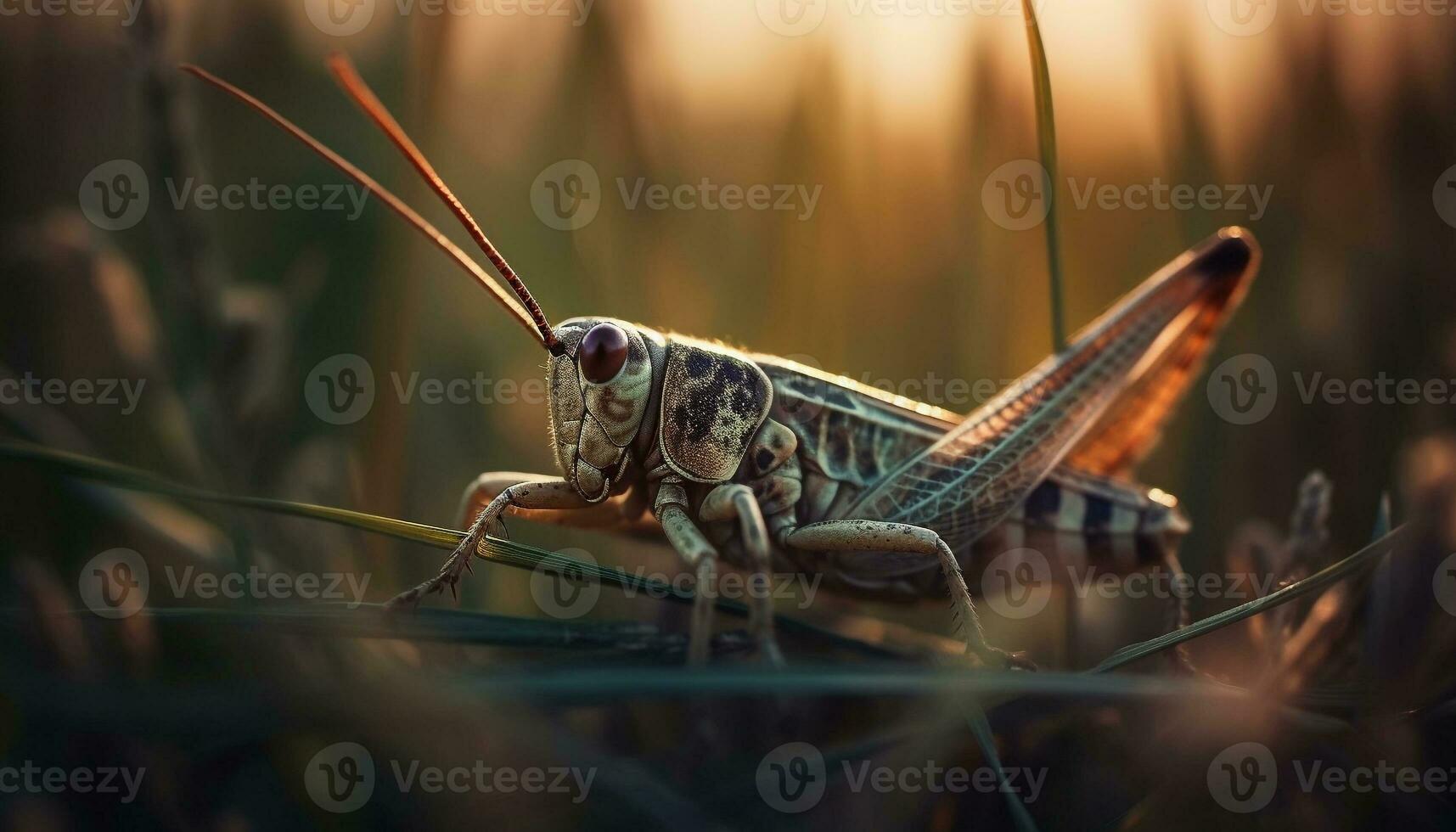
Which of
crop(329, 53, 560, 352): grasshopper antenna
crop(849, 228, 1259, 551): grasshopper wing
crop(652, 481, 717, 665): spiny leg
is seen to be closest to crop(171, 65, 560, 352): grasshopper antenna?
crop(329, 53, 560, 352): grasshopper antenna

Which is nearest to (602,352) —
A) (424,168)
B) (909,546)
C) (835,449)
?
(424,168)

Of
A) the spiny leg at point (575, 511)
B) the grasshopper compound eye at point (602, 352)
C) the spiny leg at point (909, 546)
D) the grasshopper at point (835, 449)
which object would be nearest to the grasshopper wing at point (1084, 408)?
the grasshopper at point (835, 449)

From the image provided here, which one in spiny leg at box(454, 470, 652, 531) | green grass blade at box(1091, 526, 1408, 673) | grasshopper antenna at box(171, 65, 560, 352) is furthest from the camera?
spiny leg at box(454, 470, 652, 531)

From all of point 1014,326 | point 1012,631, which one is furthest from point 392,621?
point 1014,326

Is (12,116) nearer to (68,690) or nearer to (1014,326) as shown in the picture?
(68,690)

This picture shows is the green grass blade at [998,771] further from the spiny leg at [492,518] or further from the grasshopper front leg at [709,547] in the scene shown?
the spiny leg at [492,518]

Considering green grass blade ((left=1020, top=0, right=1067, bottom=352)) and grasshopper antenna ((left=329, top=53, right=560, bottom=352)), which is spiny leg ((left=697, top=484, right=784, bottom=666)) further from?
green grass blade ((left=1020, top=0, right=1067, bottom=352))
